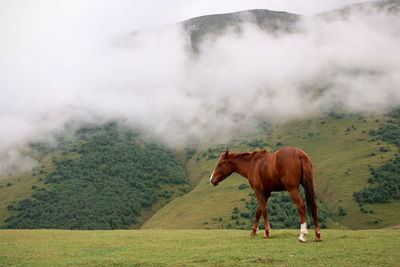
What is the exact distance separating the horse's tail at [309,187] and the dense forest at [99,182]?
10343cm

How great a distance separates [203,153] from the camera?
529 feet

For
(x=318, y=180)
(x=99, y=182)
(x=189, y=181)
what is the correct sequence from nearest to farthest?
(x=318, y=180) → (x=99, y=182) → (x=189, y=181)

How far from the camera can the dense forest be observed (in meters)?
115

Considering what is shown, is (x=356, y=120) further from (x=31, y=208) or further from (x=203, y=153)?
(x=31, y=208)

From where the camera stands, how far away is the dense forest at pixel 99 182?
11475 cm

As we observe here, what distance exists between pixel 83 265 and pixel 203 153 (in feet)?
491

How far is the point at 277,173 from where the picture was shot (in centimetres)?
1471

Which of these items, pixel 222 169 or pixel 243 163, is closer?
pixel 243 163

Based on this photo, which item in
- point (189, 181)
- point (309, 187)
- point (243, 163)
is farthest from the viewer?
point (189, 181)

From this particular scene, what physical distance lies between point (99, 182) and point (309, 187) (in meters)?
135

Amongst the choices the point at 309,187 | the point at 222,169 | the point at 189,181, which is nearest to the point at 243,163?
the point at 222,169

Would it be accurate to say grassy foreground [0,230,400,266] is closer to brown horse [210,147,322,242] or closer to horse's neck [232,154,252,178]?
brown horse [210,147,322,242]

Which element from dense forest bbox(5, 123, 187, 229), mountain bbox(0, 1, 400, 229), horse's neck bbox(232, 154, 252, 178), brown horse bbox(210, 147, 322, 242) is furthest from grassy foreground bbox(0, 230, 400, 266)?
dense forest bbox(5, 123, 187, 229)

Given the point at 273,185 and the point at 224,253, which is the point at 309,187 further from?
the point at 224,253
